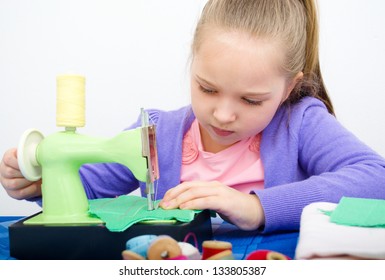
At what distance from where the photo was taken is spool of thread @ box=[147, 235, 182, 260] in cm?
62

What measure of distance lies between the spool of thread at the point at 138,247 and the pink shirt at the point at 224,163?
422 mm

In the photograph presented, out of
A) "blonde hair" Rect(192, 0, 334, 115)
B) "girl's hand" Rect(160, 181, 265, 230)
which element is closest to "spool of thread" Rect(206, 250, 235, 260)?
"girl's hand" Rect(160, 181, 265, 230)

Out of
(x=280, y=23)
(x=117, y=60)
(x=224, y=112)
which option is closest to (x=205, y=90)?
(x=224, y=112)

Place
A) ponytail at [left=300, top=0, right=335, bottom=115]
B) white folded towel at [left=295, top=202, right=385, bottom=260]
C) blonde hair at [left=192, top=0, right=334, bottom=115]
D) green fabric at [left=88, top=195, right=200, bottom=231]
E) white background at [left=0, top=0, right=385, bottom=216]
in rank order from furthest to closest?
white background at [left=0, top=0, right=385, bottom=216]
ponytail at [left=300, top=0, right=335, bottom=115]
blonde hair at [left=192, top=0, right=334, bottom=115]
green fabric at [left=88, top=195, right=200, bottom=231]
white folded towel at [left=295, top=202, right=385, bottom=260]

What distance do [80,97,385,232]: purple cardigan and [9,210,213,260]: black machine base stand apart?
15 cm

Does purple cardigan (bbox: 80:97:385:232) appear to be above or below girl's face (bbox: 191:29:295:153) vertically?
below

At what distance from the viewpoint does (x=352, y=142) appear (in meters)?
0.93

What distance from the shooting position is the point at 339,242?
593 mm

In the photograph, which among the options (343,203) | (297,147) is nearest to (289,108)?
(297,147)

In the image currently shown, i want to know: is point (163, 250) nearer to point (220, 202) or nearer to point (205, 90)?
point (220, 202)

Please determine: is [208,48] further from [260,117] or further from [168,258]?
[168,258]

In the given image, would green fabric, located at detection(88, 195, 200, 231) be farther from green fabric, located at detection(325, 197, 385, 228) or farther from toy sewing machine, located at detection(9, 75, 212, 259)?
green fabric, located at detection(325, 197, 385, 228)

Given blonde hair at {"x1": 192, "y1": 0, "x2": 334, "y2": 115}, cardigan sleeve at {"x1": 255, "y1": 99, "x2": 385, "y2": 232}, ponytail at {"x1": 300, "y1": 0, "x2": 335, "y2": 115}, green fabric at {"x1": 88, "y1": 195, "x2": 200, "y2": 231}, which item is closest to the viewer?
green fabric at {"x1": 88, "y1": 195, "x2": 200, "y2": 231}

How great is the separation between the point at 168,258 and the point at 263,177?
45 cm
